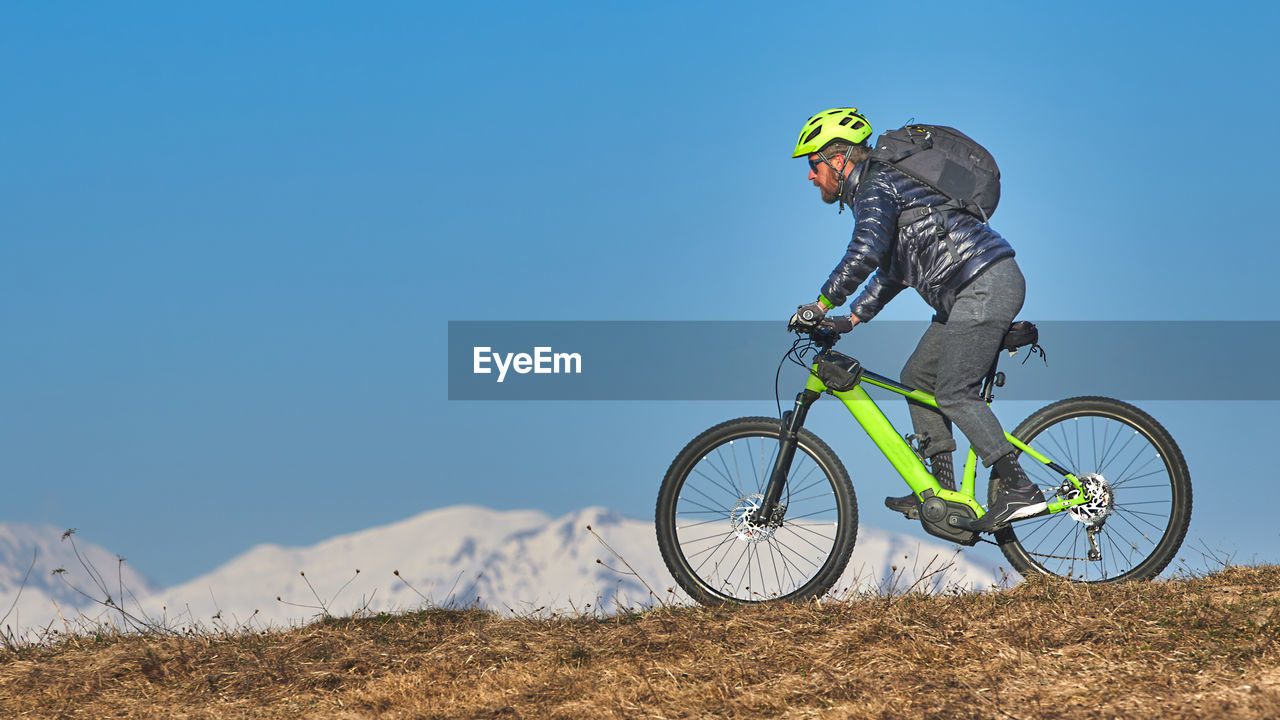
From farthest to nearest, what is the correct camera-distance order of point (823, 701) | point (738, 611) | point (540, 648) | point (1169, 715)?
point (738, 611), point (540, 648), point (823, 701), point (1169, 715)

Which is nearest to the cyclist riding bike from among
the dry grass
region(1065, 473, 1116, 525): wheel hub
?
region(1065, 473, 1116, 525): wheel hub

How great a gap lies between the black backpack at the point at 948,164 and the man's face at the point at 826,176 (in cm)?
22

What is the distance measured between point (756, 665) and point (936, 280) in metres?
2.93

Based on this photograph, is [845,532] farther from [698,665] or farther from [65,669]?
[65,669]

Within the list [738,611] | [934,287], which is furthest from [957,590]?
[934,287]

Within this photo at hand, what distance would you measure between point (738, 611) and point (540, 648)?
51.1 inches

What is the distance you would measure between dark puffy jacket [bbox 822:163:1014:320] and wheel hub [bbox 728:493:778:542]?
149 cm

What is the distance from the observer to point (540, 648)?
6512 millimetres

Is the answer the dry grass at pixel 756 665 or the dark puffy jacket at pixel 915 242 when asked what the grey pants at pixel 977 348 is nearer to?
the dark puffy jacket at pixel 915 242

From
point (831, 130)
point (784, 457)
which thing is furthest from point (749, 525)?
point (831, 130)

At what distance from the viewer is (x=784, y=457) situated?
7445 millimetres

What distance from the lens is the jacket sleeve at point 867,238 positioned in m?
7.09

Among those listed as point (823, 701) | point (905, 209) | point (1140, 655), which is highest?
point (905, 209)

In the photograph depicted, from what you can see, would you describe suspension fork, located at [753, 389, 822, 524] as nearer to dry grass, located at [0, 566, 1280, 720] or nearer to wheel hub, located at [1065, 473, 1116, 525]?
dry grass, located at [0, 566, 1280, 720]
